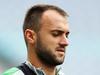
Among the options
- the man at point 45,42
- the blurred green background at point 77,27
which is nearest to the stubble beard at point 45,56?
the man at point 45,42

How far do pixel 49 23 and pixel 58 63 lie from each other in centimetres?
11

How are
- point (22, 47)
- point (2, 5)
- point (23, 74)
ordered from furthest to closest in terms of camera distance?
1. point (2, 5)
2. point (22, 47)
3. point (23, 74)

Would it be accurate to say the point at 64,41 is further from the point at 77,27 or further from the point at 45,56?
the point at 77,27

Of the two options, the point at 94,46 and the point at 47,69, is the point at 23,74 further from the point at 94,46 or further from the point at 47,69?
the point at 94,46

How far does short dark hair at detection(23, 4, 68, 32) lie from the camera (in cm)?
90

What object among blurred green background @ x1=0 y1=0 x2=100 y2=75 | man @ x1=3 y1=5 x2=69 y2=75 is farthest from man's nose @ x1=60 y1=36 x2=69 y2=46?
blurred green background @ x1=0 y1=0 x2=100 y2=75

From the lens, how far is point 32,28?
901mm

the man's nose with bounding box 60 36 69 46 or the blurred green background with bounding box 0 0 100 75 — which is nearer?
the man's nose with bounding box 60 36 69 46

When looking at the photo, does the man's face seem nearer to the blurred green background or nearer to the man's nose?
the man's nose

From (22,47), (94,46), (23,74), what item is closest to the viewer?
(23,74)

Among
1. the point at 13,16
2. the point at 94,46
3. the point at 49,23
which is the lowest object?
the point at 94,46

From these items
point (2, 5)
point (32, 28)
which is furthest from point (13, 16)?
point (32, 28)

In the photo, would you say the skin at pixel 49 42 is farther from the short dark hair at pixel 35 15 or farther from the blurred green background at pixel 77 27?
the blurred green background at pixel 77 27

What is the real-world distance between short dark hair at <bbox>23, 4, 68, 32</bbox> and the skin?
1 cm
